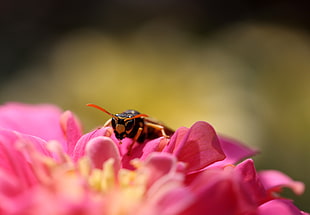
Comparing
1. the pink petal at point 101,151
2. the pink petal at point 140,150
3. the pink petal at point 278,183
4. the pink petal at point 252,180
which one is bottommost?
the pink petal at point 278,183

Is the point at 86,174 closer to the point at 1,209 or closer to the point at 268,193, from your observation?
the point at 1,209

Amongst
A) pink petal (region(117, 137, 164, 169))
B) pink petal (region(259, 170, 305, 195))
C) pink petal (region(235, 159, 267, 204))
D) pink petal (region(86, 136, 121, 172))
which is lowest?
pink petal (region(259, 170, 305, 195))

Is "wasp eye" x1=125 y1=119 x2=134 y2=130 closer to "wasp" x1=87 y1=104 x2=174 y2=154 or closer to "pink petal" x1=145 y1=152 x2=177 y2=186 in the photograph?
"wasp" x1=87 y1=104 x2=174 y2=154

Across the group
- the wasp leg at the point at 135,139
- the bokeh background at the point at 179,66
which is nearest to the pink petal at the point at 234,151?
the wasp leg at the point at 135,139

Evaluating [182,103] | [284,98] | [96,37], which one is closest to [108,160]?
[182,103]

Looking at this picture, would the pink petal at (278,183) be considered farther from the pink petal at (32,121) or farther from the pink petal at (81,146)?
the pink petal at (32,121)

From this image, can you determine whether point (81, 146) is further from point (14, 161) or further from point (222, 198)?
point (222, 198)

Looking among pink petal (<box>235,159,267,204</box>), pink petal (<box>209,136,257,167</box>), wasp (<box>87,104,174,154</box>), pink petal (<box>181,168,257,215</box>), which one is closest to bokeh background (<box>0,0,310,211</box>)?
pink petal (<box>209,136,257,167</box>)
